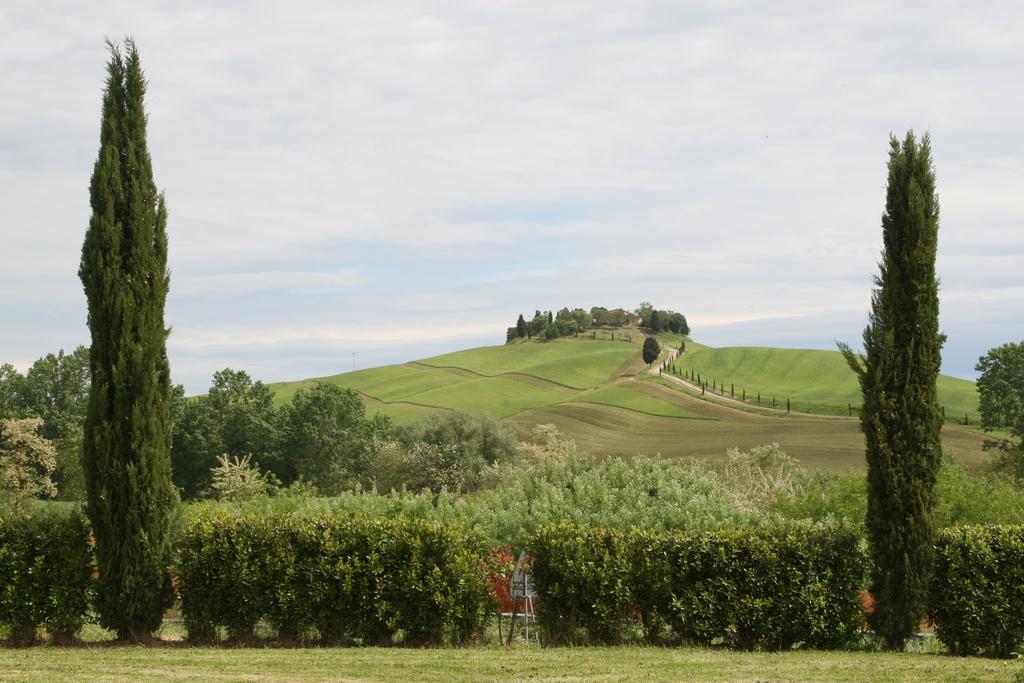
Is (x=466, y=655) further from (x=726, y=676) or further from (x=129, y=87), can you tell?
(x=129, y=87)

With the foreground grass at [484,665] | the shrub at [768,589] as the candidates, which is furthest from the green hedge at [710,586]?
the foreground grass at [484,665]

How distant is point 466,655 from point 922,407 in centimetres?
628

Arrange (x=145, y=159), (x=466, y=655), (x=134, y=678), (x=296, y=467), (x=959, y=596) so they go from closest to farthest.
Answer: (x=134, y=678) < (x=466, y=655) < (x=959, y=596) < (x=145, y=159) < (x=296, y=467)

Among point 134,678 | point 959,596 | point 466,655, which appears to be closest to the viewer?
point 134,678

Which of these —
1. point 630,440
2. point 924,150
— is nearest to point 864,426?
point 924,150

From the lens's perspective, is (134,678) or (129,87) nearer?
(134,678)

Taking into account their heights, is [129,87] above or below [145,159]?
above

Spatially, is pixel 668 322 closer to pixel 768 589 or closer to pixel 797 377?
pixel 797 377

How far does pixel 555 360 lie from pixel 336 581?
3227 inches

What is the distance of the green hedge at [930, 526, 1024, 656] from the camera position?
11.2m

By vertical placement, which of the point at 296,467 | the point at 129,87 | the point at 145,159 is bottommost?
the point at 296,467

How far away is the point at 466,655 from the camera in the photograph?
1051 cm

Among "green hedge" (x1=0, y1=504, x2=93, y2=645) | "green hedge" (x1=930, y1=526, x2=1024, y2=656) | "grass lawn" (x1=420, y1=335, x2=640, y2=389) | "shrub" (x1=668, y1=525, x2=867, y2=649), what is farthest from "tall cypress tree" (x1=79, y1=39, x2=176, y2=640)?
"grass lawn" (x1=420, y1=335, x2=640, y2=389)

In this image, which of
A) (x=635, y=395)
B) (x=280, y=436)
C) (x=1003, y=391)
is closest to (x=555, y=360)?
(x=635, y=395)
